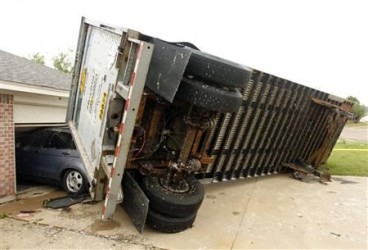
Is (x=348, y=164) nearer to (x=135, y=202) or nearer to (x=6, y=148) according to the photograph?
(x=135, y=202)

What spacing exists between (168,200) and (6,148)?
3742 millimetres

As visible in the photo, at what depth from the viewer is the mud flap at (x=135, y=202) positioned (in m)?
4.75

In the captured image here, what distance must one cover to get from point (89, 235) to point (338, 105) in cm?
779

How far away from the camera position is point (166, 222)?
4.98m

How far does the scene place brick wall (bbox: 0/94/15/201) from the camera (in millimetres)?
6734

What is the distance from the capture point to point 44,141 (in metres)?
8.09

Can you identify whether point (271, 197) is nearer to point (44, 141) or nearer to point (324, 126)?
point (324, 126)

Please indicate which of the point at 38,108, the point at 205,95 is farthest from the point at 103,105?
the point at 38,108

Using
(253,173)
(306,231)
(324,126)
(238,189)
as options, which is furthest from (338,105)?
(306,231)

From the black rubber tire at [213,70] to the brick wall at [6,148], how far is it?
410 cm

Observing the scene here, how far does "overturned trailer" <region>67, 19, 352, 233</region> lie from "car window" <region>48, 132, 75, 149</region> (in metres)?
0.89

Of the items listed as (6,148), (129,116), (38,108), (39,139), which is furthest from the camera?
(39,139)

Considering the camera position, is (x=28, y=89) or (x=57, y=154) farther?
(x=57, y=154)

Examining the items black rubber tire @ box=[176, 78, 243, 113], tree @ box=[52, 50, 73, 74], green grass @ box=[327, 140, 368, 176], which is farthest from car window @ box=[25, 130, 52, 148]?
tree @ box=[52, 50, 73, 74]
